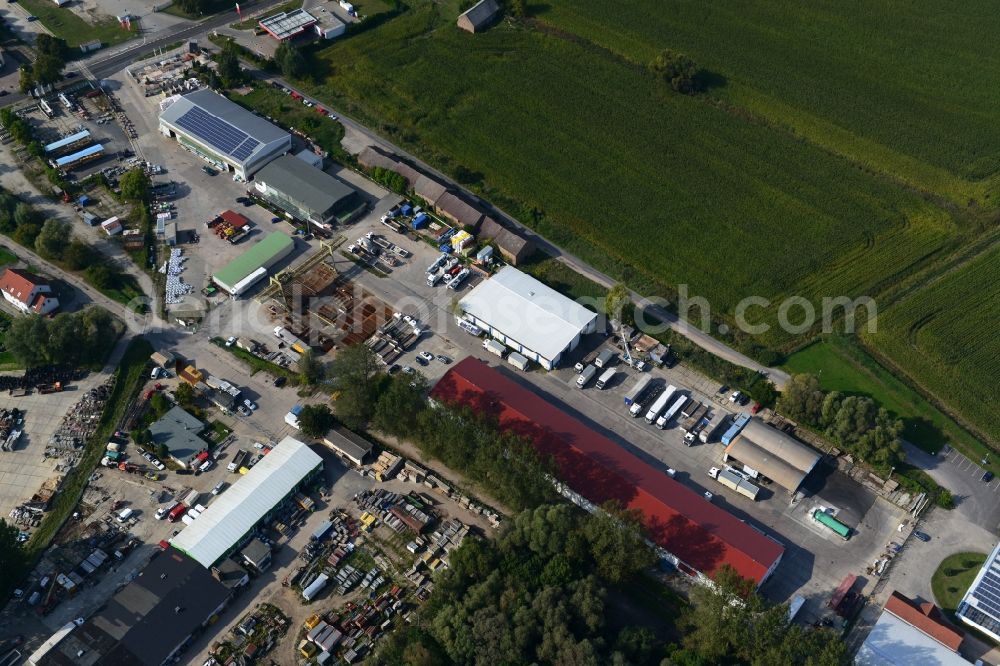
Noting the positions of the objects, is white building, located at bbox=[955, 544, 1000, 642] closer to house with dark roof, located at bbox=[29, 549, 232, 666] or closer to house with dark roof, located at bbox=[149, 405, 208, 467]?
house with dark roof, located at bbox=[29, 549, 232, 666]

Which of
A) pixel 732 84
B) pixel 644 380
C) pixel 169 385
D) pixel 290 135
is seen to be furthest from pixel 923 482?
pixel 290 135

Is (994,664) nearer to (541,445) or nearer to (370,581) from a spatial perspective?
(541,445)

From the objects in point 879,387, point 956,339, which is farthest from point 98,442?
point 956,339

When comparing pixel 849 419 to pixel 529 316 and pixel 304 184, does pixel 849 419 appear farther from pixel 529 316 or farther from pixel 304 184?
pixel 304 184

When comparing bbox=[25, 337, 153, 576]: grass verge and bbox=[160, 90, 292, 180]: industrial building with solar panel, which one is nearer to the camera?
bbox=[25, 337, 153, 576]: grass verge

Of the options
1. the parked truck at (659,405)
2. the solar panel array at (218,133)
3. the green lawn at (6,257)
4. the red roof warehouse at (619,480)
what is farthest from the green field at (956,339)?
the green lawn at (6,257)

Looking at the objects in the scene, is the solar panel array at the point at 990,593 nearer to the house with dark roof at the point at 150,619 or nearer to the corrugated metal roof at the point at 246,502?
the corrugated metal roof at the point at 246,502

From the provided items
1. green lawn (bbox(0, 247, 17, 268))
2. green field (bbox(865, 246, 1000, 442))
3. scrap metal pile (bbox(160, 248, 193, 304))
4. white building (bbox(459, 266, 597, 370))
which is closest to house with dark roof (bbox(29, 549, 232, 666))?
scrap metal pile (bbox(160, 248, 193, 304))
